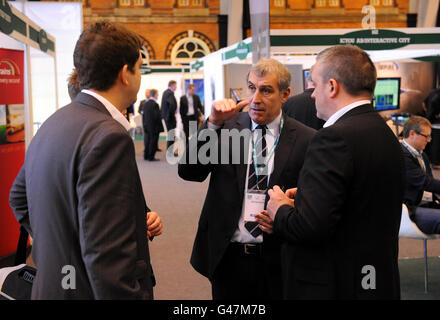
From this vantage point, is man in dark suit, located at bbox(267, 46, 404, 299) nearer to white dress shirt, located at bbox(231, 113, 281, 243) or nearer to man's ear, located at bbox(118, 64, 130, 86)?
white dress shirt, located at bbox(231, 113, 281, 243)

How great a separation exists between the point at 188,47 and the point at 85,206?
23.6 metres

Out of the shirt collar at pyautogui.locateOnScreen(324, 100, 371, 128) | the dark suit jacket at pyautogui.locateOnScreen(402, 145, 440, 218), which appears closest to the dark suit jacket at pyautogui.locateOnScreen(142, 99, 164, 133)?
the dark suit jacket at pyautogui.locateOnScreen(402, 145, 440, 218)

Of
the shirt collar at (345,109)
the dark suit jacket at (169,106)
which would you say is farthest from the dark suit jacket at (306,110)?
the dark suit jacket at (169,106)

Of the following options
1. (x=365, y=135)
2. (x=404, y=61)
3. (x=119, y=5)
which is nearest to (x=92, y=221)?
(x=365, y=135)

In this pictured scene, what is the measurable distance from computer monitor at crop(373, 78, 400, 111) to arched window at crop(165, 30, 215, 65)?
1385cm

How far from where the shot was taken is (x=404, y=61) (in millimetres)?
12039

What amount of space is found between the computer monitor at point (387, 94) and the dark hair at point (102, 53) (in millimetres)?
10577

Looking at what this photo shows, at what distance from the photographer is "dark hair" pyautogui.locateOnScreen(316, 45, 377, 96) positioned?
5.42ft

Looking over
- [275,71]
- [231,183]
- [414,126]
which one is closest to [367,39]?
[414,126]

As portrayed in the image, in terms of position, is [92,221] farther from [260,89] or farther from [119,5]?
[119,5]

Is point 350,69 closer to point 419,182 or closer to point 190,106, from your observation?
point 419,182

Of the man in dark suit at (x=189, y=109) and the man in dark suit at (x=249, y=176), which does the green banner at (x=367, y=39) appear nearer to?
the man in dark suit at (x=249, y=176)

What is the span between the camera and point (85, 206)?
1.29 metres
